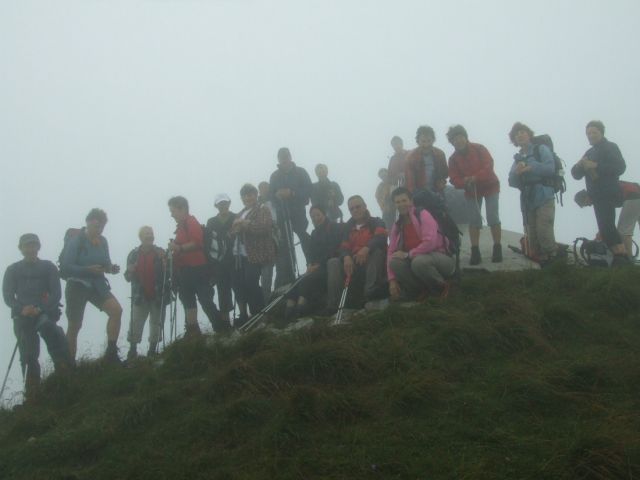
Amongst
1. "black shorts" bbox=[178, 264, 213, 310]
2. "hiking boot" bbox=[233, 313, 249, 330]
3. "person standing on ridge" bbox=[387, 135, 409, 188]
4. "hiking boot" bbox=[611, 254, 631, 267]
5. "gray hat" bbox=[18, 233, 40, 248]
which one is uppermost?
"person standing on ridge" bbox=[387, 135, 409, 188]

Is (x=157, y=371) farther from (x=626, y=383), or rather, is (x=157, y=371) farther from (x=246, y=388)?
(x=626, y=383)

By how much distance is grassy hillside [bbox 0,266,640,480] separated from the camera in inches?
214

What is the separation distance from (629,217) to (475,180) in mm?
2609

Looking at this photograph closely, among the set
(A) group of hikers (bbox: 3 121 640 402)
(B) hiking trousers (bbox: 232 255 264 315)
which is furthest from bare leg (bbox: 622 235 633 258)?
(B) hiking trousers (bbox: 232 255 264 315)

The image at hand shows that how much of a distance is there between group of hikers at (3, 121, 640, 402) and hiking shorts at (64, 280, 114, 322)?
2cm

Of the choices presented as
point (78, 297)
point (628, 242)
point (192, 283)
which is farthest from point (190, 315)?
point (628, 242)

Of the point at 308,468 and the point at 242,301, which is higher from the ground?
the point at 242,301

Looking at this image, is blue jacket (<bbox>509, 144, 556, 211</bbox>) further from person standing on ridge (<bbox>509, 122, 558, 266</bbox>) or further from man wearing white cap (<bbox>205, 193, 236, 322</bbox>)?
man wearing white cap (<bbox>205, 193, 236, 322</bbox>)

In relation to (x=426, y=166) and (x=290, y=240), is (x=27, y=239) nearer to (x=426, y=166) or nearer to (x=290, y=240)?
(x=290, y=240)

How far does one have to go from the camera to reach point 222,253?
11.7m

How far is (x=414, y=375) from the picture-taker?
6.81m

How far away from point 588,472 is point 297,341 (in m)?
4.02

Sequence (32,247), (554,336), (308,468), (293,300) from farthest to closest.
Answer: (293,300)
(32,247)
(554,336)
(308,468)

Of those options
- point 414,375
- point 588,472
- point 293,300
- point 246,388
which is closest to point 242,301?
point 293,300
